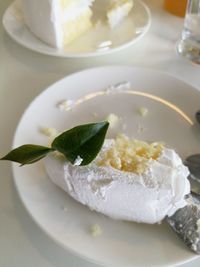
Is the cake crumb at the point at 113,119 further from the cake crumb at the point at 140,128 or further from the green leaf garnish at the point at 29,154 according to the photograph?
the green leaf garnish at the point at 29,154

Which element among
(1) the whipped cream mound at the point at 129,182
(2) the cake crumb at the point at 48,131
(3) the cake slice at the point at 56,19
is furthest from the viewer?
(3) the cake slice at the point at 56,19

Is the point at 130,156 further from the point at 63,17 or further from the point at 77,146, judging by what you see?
the point at 63,17

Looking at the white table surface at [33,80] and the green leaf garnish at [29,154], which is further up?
the green leaf garnish at [29,154]

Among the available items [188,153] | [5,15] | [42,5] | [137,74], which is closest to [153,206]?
[188,153]

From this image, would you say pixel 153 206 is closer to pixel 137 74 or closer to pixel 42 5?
pixel 137 74

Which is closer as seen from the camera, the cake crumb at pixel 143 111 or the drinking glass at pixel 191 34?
the cake crumb at pixel 143 111

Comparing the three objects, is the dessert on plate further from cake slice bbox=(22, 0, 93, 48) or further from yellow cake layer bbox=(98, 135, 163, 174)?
yellow cake layer bbox=(98, 135, 163, 174)

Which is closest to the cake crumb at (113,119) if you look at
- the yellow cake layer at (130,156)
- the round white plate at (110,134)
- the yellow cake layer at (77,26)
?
the round white plate at (110,134)
